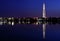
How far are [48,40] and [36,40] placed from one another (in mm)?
1041

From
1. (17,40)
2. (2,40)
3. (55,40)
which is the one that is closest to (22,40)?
(17,40)

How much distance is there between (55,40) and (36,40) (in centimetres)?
163

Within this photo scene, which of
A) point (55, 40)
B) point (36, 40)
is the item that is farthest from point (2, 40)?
point (55, 40)

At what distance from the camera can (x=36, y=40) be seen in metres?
16.5

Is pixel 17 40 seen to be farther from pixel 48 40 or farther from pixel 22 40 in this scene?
pixel 48 40

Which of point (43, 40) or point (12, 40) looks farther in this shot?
point (43, 40)

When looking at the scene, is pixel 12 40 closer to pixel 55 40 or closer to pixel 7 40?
pixel 7 40

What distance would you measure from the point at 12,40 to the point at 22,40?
32.8 inches

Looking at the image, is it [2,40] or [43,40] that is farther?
[43,40]

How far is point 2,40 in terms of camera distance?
1560cm

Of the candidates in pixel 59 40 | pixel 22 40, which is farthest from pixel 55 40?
pixel 22 40

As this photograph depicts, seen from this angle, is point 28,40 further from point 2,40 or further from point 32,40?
point 2,40

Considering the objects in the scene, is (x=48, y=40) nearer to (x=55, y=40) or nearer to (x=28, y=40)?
(x=55, y=40)

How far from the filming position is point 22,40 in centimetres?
1584
